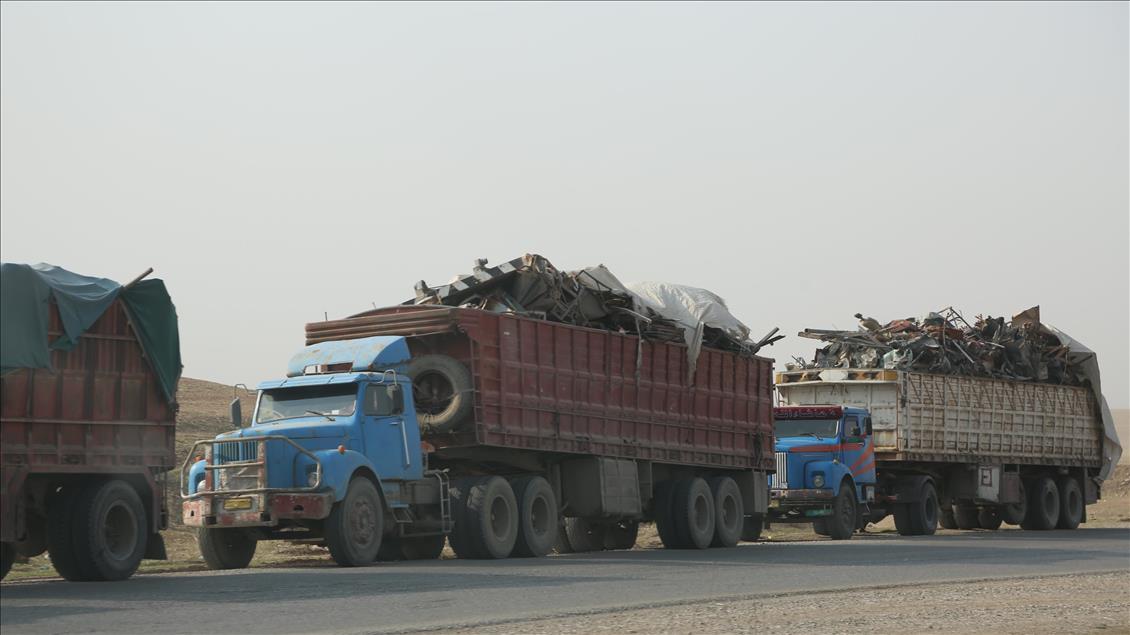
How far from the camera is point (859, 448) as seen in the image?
31.1m

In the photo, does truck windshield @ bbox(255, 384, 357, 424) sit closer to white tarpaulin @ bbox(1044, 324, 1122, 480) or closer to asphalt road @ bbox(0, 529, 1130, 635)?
asphalt road @ bbox(0, 529, 1130, 635)

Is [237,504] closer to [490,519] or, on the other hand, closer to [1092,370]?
[490,519]

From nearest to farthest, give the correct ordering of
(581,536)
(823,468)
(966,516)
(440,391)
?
(440,391) → (581,536) → (823,468) → (966,516)

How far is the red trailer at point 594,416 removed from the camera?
70.3 ft

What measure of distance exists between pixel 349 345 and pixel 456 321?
57.2 inches

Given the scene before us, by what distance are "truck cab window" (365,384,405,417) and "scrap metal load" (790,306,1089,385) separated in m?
15.8

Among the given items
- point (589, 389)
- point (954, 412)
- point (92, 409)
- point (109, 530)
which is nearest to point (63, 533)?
point (109, 530)

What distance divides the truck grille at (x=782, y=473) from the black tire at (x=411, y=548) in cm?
968

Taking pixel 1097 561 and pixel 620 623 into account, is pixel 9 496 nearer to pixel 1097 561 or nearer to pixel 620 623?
pixel 620 623

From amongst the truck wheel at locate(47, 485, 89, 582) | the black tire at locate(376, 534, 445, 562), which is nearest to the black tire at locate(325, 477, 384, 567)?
the black tire at locate(376, 534, 445, 562)

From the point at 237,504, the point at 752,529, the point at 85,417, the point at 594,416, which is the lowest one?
the point at 752,529

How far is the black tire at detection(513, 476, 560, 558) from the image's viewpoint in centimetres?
2188

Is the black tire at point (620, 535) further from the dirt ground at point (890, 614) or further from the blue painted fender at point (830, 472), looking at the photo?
the dirt ground at point (890, 614)

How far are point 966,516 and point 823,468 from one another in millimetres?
9856
